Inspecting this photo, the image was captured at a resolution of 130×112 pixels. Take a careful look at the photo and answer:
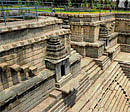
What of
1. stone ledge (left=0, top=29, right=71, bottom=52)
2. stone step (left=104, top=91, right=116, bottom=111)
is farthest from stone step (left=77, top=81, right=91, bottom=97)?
stone ledge (left=0, top=29, right=71, bottom=52)

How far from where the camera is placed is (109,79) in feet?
42.2

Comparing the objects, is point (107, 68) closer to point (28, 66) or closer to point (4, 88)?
point (28, 66)

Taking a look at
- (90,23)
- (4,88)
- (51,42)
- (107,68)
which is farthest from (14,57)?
(107,68)

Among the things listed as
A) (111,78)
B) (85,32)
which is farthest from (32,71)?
(111,78)

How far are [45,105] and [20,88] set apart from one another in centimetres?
173

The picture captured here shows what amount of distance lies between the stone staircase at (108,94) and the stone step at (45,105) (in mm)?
1702

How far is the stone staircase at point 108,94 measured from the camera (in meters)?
9.72

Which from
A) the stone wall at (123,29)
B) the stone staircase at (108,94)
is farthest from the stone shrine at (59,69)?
the stone wall at (123,29)

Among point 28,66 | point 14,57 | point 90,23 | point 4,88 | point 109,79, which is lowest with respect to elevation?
point 109,79

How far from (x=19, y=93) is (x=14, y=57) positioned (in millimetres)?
1556

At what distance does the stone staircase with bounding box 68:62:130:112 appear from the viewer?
9719 millimetres

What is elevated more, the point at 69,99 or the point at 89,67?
the point at 89,67

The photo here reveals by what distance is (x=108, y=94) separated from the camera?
1175 centimetres

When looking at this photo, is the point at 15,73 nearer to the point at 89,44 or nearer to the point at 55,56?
the point at 55,56
